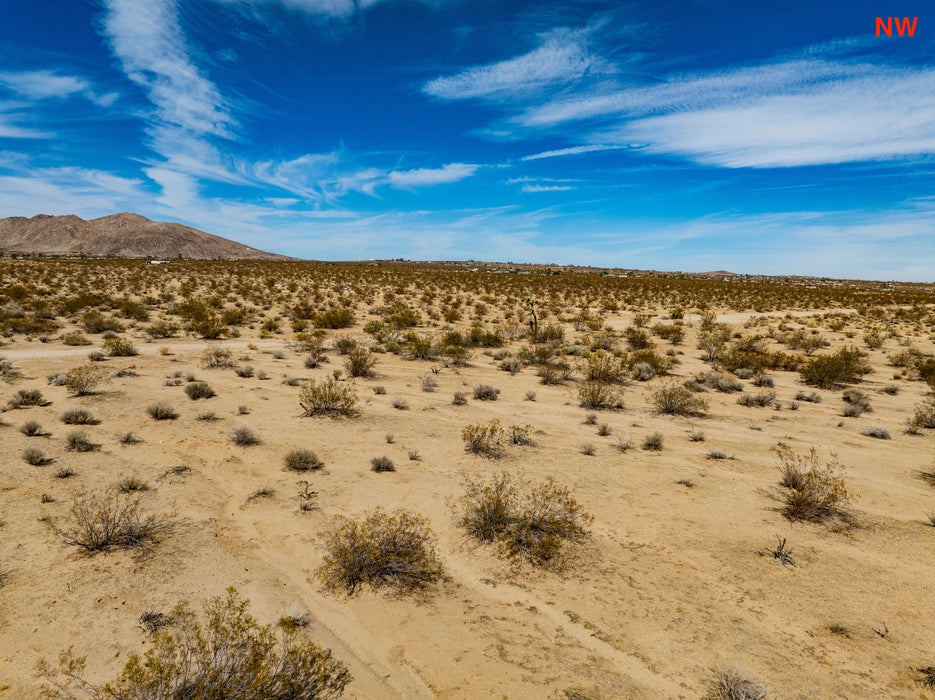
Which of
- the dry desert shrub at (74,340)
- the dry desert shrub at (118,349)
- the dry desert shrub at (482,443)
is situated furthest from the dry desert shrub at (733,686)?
the dry desert shrub at (74,340)

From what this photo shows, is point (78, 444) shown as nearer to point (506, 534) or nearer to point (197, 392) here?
point (197, 392)

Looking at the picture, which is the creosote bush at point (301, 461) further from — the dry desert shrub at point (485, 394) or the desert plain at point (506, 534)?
the dry desert shrub at point (485, 394)

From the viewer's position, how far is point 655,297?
4059 centimetres

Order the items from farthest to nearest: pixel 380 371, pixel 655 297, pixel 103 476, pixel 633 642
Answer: pixel 655 297, pixel 380 371, pixel 103 476, pixel 633 642

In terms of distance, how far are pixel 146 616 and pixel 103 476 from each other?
135 inches

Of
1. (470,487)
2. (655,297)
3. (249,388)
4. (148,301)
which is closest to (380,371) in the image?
(249,388)

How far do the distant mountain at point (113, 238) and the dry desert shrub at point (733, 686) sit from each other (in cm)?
14932

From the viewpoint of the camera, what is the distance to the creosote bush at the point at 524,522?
515 centimetres

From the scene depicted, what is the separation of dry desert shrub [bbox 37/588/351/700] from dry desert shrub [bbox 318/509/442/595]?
2.50ft

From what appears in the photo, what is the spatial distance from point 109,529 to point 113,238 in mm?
170066

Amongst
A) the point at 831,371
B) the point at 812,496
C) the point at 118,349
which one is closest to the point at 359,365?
the point at 118,349

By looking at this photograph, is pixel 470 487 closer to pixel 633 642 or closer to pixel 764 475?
pixel 633 642

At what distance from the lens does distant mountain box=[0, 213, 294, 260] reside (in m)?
128

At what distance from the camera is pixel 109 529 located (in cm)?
483
